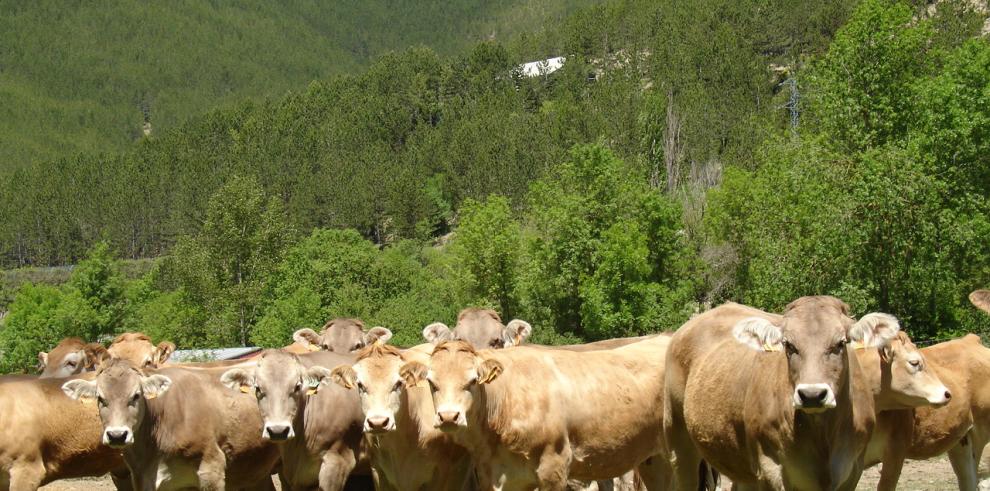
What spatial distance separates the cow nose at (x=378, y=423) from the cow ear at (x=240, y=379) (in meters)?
2.13

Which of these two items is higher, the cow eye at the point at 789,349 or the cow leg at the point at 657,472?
the cow eye at the point at 789,349

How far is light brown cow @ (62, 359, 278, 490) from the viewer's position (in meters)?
12.7

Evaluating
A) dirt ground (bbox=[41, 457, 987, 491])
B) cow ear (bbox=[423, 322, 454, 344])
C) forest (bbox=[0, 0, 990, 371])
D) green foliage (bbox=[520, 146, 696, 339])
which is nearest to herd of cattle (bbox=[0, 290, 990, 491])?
dirt ground (bbox=[41, 457, 987, 491])

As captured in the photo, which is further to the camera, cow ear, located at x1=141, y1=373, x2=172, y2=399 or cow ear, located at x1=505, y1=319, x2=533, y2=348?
cow ear, located at x1=505, y1=319, x2=533, y2=348

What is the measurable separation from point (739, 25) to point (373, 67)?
2983 inches

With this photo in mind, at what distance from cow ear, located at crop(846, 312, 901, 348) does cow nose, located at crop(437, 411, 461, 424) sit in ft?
12.8

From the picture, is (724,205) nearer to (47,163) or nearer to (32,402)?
(32,402)

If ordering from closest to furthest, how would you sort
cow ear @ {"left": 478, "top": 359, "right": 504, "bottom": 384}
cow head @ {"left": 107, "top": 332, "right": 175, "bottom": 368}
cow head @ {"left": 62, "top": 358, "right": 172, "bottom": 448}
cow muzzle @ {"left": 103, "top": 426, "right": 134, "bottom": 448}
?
cow ear @ {"left": 478, "top": 359, "right": 504, "bottom": 384}, cow muzzle @ {"left": 103, "top": 426, "right": 134, "bottom": 448}, cow head @ {"left": 62, "top": 358, "right": 172, "bottom": 448}, cow head @ {"left": 107, "top": 332, "right": 175, "bottom": 368}

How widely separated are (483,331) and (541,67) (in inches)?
5566

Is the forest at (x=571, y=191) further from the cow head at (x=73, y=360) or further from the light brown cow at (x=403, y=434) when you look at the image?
the light brown cow at (x=403, y=434)

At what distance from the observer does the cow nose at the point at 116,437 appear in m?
12.2

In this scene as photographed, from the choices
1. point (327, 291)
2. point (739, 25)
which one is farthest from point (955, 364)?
point (739, 25)

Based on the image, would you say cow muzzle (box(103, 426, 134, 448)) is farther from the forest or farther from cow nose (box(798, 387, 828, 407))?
the forest

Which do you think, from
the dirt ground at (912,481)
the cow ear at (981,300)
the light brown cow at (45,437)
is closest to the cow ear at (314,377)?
the light brown cow at (45,437)
